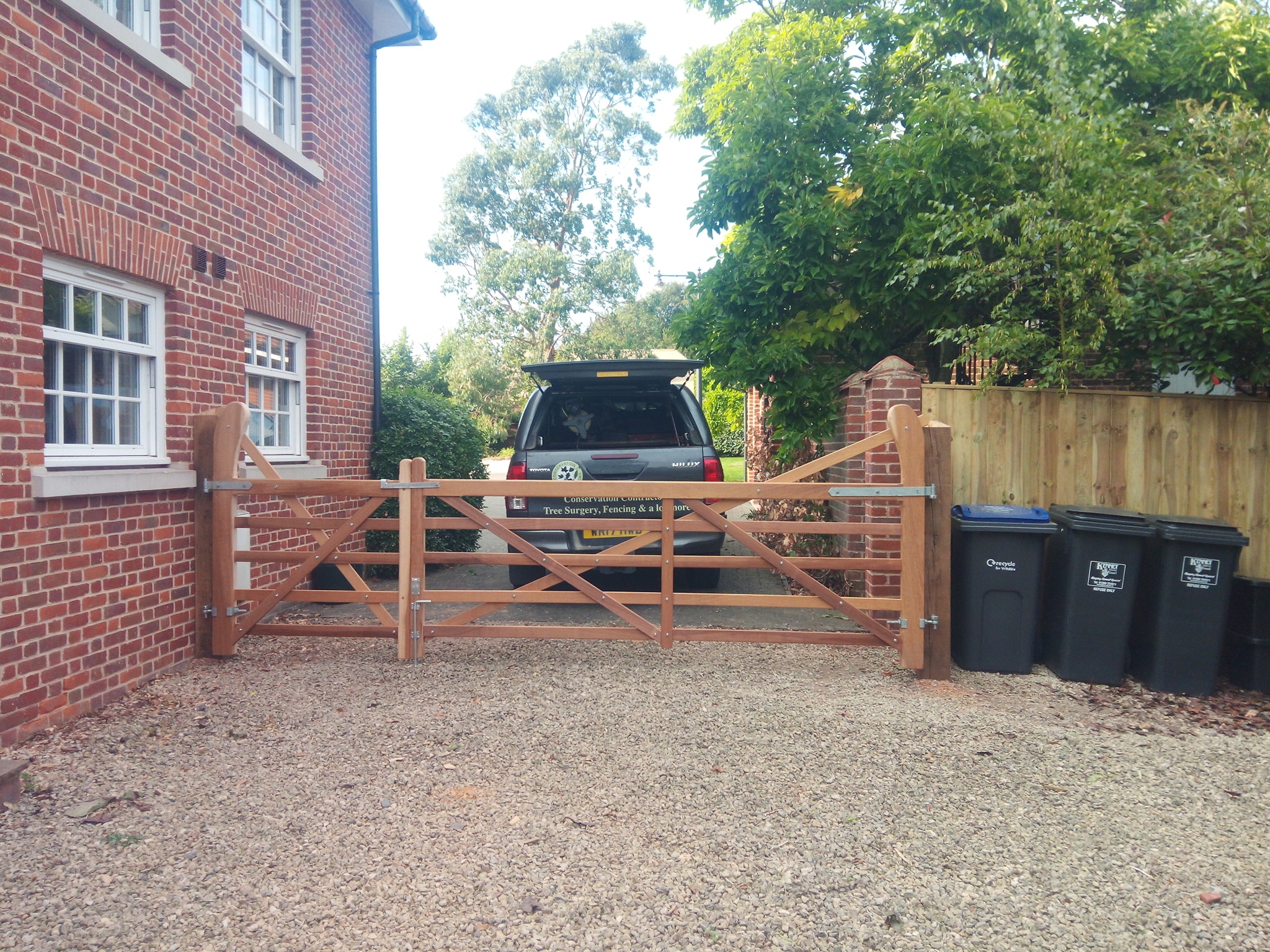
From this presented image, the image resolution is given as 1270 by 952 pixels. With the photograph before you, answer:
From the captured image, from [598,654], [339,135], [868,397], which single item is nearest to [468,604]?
[598,654]

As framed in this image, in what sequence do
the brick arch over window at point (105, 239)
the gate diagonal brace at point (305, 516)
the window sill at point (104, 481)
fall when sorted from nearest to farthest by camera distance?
A: the window sill at point (104, 481) < the brick arch over window at point (105, 239) < the gate diagonal brace at point (305, 516)

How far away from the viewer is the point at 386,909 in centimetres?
283

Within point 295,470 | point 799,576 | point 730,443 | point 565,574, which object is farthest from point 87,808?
point 730,443

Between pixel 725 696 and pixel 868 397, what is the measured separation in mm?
2668

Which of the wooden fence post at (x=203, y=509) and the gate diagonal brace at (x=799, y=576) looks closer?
the gate diagonal brace at (x=799, y=576)

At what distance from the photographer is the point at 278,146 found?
6.99 metres

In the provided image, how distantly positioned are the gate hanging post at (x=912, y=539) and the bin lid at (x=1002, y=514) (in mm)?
430

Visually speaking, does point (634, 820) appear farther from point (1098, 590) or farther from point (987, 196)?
point (987, 196)

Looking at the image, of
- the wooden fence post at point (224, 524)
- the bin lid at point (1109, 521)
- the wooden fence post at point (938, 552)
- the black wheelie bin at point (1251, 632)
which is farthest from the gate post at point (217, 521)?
the black wheelie bin at point (1251, 632)

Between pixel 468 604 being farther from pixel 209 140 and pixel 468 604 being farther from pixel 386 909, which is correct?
pixel 386 909

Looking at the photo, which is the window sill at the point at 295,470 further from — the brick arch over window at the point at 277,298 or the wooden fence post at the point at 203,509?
the brick arch over window at the point at 277,298

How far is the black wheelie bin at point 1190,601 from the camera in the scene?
203 inches

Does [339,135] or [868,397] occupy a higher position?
[339,135]

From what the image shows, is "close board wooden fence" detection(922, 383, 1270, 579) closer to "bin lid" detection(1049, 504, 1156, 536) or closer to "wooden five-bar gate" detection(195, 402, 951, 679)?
"bin lid" detection(1049, 504, 1156, 536)
